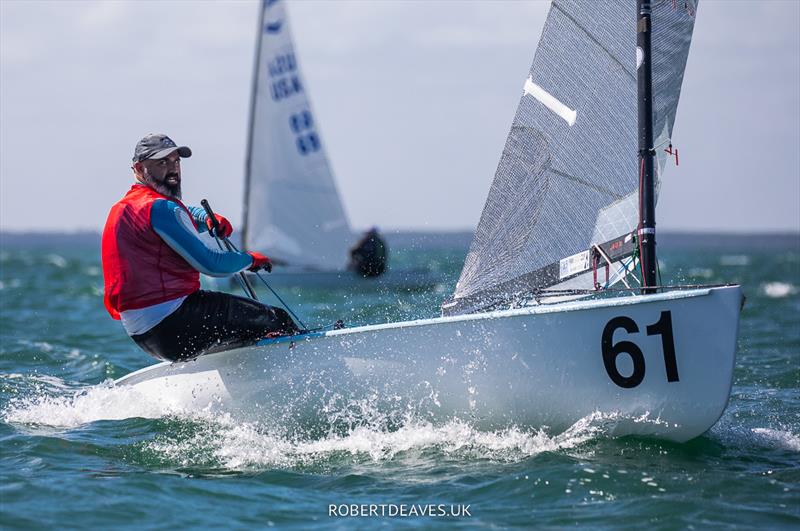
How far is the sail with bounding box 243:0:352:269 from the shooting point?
18.1m

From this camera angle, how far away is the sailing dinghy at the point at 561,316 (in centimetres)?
475

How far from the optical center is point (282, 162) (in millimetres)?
18547

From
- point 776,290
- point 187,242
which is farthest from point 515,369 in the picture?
point 776,290

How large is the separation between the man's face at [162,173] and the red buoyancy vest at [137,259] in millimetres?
39

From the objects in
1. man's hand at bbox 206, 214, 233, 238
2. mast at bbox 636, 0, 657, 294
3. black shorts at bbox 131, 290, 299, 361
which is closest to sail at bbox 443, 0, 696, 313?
mast at bbox 636, 0, 657, 294

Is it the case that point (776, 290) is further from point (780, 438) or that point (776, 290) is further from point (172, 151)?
point (172, 151)

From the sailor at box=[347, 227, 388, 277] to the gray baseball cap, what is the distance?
14.1 meters

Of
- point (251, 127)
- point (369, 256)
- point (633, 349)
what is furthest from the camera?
point (369, 256)

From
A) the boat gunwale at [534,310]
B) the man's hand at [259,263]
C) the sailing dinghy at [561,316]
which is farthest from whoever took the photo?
the man's hand at [259,263]

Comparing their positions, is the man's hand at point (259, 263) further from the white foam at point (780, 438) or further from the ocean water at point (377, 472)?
the white foam at point (780, 438)

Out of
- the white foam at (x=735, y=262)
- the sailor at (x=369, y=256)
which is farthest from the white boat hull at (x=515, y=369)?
the white foam at (x=735, y=262)

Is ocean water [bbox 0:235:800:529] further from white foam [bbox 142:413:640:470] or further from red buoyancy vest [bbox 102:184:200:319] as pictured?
red buoyancy vest [bbox 102:184:200:319]

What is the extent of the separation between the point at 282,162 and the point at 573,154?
44.1 feet

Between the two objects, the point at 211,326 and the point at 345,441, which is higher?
the point at 211,326
